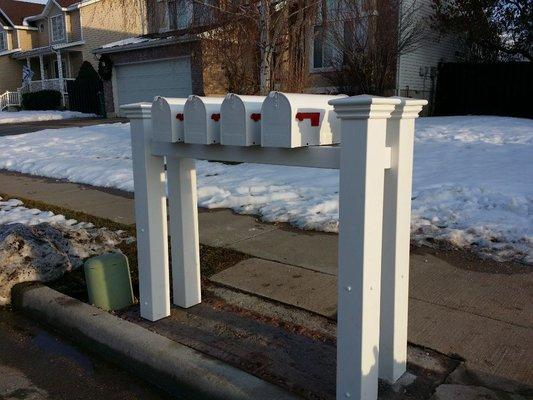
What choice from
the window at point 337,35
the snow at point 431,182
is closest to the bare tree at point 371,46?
the window at point 337,35

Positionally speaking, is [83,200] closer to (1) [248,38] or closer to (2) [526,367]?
(1) [248,38]

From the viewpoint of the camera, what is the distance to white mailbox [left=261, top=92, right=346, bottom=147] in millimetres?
2461

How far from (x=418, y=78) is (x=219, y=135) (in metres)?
15.8

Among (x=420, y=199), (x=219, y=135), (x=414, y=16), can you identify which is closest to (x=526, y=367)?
(x=219, y=135)

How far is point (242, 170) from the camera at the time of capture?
8.98 m

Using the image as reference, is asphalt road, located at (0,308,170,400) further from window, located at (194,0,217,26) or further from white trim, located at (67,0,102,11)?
white trim, located at (67,0,102,11)

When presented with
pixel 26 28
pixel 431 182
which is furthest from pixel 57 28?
pixel 431 182

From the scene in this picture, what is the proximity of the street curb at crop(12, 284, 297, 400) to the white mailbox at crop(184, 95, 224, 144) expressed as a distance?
1200mm

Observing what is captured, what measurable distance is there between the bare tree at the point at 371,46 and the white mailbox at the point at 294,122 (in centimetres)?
1050

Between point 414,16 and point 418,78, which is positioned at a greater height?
point 414,16

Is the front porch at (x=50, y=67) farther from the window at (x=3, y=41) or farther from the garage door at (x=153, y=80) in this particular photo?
the garage door at (x=153, y=80)

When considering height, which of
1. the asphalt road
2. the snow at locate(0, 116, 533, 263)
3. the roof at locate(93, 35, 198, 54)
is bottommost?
the asphalt road

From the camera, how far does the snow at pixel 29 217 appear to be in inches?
237

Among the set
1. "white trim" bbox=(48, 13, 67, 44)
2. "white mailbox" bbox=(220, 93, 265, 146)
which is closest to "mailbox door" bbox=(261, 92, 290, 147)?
"white mailbox" bbox=(220, 93, 265, 146)
